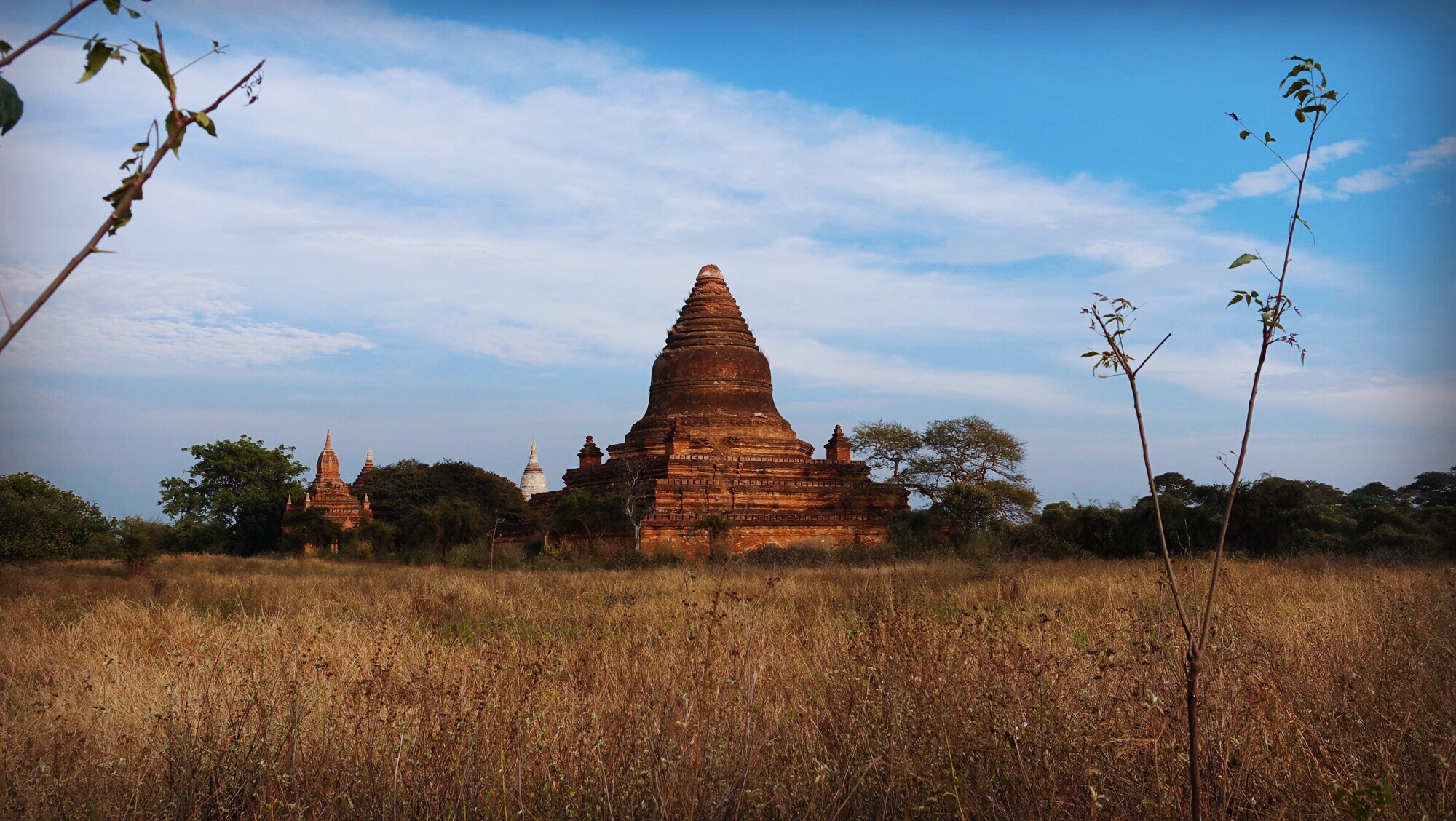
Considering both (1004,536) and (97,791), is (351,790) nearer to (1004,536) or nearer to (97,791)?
(97,791)

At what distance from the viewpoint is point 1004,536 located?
21.0m

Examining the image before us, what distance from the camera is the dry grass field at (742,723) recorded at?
275cm

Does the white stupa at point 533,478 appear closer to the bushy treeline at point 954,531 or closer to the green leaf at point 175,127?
the bushy treeline at point 954,531

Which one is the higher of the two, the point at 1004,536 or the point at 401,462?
the point at 401,462

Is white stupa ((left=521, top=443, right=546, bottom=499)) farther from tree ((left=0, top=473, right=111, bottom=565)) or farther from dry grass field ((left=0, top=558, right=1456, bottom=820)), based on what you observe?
dry grass field ((left=0, top=558, right=1456, bottom=820))

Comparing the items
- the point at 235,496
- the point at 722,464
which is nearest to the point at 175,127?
the point at 722,464

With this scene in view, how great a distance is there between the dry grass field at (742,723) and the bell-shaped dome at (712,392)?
20271 mm

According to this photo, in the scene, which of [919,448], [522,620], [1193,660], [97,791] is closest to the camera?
[1193,660]

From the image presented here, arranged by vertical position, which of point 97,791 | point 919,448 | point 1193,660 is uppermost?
point 919,448

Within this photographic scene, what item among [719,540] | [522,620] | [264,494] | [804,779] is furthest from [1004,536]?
[264,494]

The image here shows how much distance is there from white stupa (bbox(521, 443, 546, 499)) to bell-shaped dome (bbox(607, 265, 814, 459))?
1261 inches

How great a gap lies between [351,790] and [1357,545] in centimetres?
1692

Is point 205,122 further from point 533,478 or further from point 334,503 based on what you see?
point 533,478

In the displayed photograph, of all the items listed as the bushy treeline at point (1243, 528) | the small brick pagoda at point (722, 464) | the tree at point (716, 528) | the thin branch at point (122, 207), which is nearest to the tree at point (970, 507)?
the small brick pagoda at point (722, 464)
